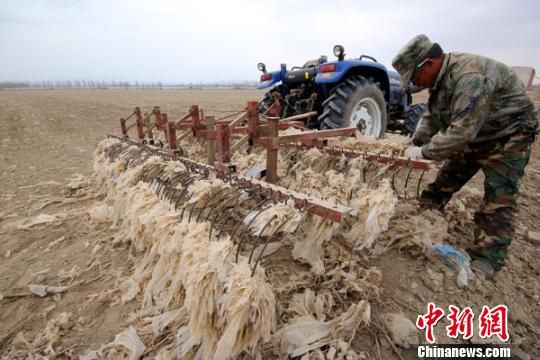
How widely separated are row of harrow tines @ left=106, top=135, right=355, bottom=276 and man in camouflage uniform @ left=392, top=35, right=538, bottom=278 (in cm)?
130

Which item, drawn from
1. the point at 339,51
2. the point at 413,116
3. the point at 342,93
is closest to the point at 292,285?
the point at 342,93

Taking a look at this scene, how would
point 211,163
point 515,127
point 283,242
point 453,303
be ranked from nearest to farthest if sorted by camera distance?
A: point 453,303 → point 515,127 → point 283,242 → point 211,163

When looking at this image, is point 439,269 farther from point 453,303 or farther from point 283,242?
point 283,242

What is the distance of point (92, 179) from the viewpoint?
181 inches

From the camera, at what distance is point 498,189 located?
234cm

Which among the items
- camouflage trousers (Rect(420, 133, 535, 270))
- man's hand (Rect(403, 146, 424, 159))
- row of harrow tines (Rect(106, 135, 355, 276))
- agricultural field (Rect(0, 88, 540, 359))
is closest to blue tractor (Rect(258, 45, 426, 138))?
agricultural field (Rect(0, 88, 540, 359))

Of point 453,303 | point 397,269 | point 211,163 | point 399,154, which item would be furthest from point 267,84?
point 453,303

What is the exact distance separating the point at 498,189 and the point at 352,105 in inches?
95.1

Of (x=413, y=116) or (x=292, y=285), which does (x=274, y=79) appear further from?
(x=292, y=285)

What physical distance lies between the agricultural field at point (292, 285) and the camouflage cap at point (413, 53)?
34.7 inches

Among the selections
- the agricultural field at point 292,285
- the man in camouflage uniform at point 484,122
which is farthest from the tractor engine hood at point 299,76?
the man in camouflage uniform at point 484,122

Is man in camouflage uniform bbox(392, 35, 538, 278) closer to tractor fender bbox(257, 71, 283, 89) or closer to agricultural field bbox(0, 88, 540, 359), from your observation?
agricultural field bbox(0, 88, 540, 359)

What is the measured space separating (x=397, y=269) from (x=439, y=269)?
1.14 feet

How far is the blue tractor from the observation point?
166 inches
